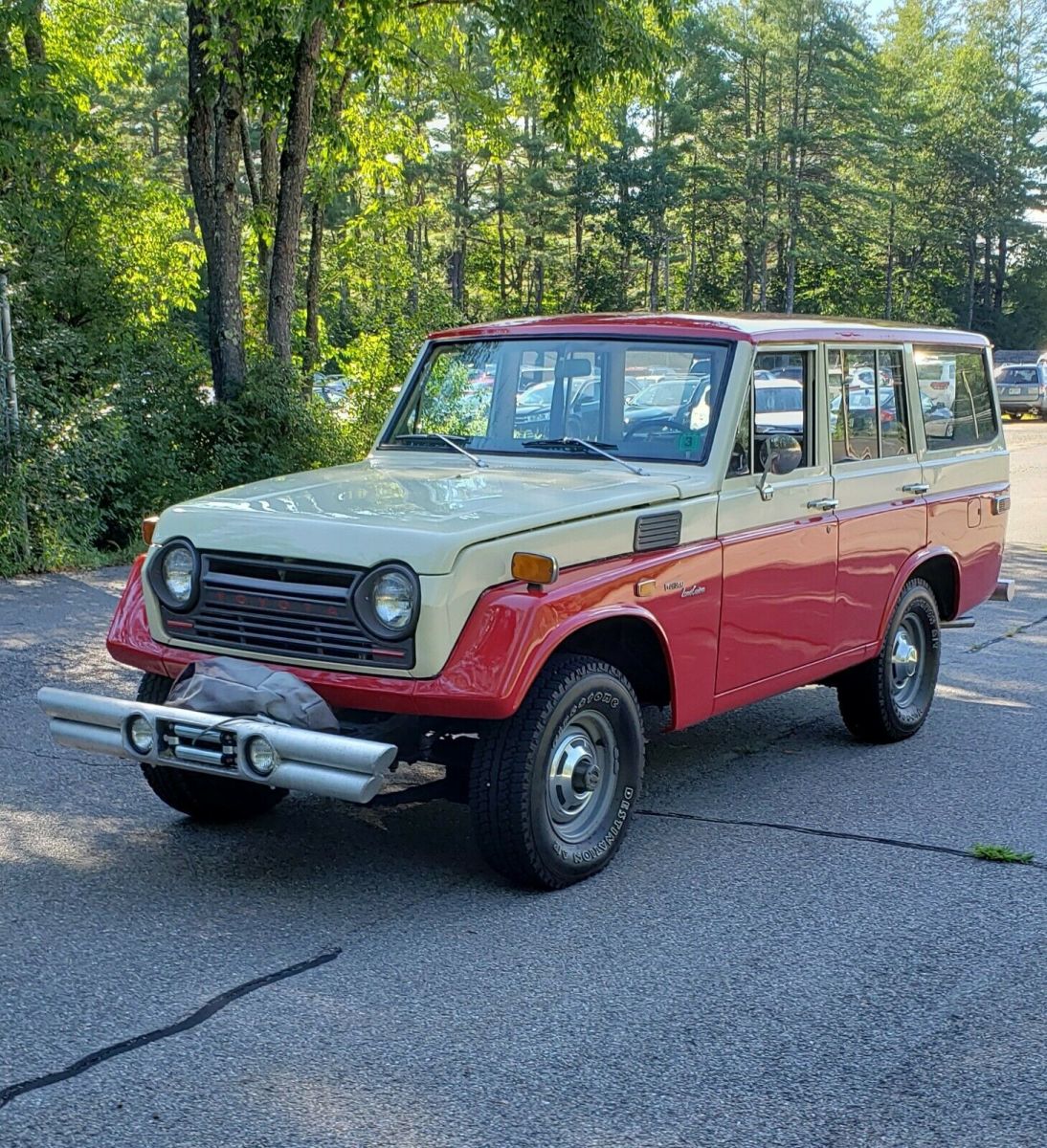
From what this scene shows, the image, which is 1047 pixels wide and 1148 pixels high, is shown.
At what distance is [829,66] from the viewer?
61.8m

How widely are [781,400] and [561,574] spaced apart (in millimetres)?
1819

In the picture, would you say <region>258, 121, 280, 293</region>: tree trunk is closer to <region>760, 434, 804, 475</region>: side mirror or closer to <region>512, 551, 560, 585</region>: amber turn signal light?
<region>760, 434, 804, 475</region>: side mirror

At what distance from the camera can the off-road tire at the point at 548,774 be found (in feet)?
15.6

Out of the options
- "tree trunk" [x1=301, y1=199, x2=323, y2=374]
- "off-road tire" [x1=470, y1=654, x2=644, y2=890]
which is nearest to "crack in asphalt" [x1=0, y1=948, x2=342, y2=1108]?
"off-road tire" [x1=470, y1=654, x2=644, y2=890]

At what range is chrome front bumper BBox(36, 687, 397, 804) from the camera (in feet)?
14.5

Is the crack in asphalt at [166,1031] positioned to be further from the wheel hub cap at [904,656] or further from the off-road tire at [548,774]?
the wheel hub cap at [904,656]

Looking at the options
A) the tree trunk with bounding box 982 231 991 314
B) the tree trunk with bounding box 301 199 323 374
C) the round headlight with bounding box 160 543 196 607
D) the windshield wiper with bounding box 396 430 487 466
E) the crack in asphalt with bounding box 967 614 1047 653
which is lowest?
the crack in asphalt with bounding box 967 614 1047 653

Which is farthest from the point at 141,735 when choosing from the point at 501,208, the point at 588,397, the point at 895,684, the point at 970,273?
the point at 970,273

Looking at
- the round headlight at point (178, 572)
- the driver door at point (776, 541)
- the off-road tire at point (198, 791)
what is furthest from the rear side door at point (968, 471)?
the round headlight at point (178, 572)

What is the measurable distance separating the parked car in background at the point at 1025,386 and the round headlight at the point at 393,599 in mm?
39274

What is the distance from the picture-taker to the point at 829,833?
576cm

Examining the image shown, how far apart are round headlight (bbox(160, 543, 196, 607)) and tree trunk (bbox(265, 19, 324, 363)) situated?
33.6ft

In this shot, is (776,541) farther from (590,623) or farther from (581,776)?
(581,776)

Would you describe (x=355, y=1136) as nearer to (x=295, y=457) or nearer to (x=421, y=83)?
(x=295, y=457)
